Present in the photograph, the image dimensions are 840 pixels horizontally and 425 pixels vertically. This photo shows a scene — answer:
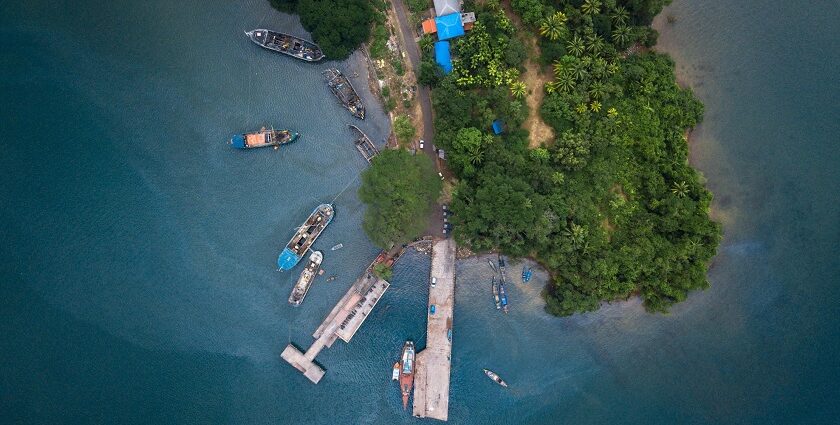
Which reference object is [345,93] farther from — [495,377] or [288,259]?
[495,377]

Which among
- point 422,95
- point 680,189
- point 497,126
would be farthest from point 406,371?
point 680,189

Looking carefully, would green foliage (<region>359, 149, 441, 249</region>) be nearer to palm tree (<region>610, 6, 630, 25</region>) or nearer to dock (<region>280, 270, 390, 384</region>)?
dock (<region>280, 270, 390, 384</region>)

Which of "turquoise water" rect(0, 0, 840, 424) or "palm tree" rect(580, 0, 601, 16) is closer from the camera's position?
"palm tree" rect(580, 0, 601, 16)

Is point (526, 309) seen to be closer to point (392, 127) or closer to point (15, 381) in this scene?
point (392, 127)

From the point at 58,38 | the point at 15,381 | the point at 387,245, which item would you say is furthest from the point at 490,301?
the point at 58,38

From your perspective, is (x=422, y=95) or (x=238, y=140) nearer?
(x=422, y=95)

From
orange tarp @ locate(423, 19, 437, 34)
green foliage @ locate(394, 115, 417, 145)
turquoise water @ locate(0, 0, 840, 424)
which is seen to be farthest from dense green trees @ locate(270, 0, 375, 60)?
green foliage @ locate(394, 115, 417, 145)

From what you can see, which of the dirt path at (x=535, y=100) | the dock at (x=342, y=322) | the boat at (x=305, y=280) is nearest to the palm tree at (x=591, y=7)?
the dirt path at (x=535, y=100)
